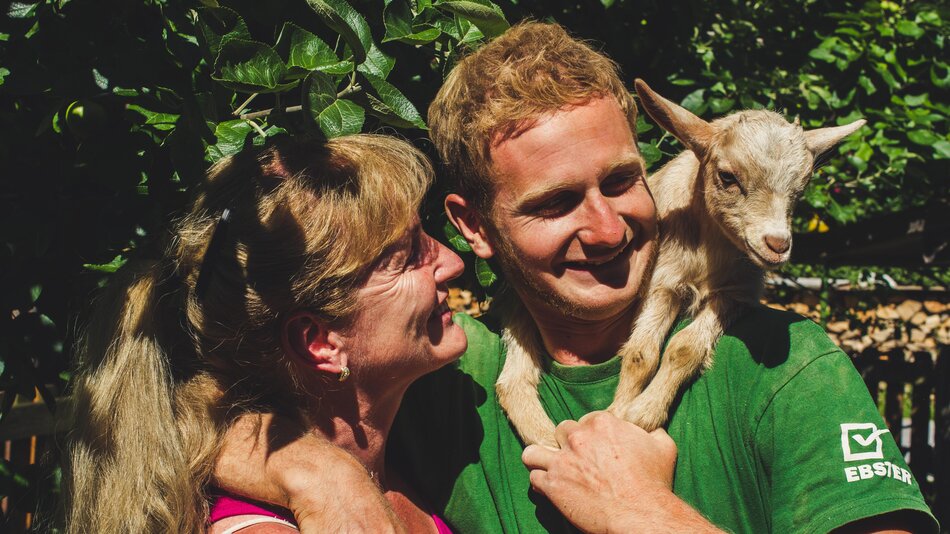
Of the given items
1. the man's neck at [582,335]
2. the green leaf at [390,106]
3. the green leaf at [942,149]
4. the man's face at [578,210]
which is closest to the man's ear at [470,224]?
the man's face at [578,210]

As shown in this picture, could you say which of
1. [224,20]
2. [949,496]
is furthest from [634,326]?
[949,496]

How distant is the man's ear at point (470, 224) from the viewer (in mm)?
2492

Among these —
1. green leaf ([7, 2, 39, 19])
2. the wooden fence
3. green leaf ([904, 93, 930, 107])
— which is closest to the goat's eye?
green leaf ([7, 2, 39, 19])

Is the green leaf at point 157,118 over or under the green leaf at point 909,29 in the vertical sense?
over

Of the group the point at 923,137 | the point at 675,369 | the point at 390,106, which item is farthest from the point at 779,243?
the point at 923,137

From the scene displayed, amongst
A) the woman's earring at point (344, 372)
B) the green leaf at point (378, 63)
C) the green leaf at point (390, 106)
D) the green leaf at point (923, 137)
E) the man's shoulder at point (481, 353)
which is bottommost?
the green leaf at point (923, 137)

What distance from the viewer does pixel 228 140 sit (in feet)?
6.69

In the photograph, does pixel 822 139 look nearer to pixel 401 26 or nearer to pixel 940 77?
pixel 401 26

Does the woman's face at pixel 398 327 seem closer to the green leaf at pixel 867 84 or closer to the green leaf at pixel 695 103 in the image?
the green leaf at pixel 695 103

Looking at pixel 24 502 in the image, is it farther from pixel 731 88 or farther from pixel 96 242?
pixel 731 88

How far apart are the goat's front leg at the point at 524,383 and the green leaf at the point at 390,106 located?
2.86 feet

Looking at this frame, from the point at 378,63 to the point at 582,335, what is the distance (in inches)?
38.8

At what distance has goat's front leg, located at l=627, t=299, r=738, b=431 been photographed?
2277mm

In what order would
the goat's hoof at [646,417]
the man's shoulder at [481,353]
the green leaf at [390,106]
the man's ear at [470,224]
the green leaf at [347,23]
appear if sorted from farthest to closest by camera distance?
the man's shoulder at [481,353] → the man's ear at [470,224] → the goat's hoof at [646,417] → the green leaf at [390,106] → the green leaf at [347,23]
